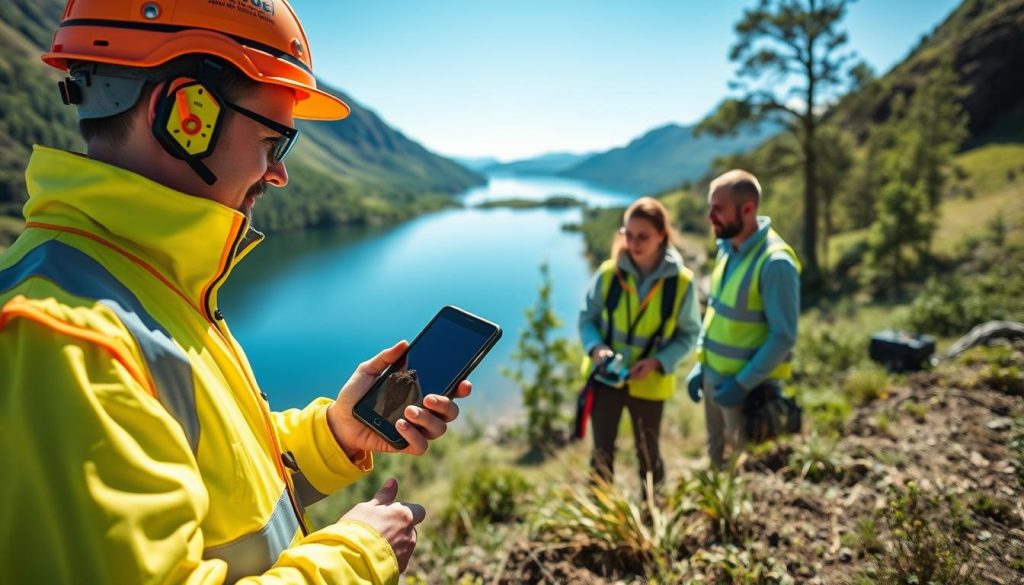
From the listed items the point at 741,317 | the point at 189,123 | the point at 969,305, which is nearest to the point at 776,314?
the point at 741,317

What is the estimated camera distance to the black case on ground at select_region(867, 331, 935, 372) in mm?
5828

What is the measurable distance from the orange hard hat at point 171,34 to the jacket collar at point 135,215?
13.0 inches

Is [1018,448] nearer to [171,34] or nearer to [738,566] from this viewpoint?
[738,566]

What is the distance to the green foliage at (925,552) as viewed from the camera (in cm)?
206

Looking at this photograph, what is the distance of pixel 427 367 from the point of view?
1.79m

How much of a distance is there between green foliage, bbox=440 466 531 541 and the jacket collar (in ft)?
12.3

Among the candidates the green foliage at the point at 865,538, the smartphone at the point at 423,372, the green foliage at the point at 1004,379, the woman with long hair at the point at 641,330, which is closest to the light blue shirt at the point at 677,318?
the woman with long hair at the point at 641,330

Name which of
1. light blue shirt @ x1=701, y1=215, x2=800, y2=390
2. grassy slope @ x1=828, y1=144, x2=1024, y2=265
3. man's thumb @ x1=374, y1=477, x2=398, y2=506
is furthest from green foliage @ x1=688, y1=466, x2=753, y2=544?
grassy slope @ x1=828, y1=144, x2=1024, y2=265

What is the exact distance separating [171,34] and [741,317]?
374cm

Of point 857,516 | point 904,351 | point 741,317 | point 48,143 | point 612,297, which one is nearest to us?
point 857,516

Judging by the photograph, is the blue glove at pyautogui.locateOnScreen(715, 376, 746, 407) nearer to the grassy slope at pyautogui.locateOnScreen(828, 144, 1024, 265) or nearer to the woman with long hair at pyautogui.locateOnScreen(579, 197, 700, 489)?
the woman with long hair at pyautogui.locateOnScreen(579, 197, 700, 489)

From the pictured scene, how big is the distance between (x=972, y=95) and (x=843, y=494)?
2317 inches

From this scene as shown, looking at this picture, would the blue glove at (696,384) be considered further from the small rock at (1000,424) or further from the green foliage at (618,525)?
the small rock at (1000,424)

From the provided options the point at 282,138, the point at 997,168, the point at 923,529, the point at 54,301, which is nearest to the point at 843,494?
the point at 923,529
